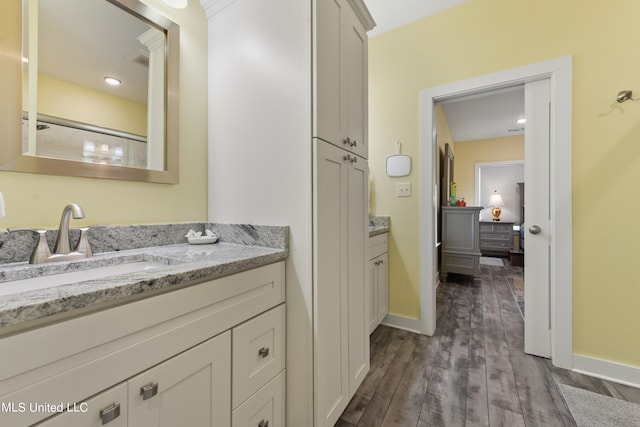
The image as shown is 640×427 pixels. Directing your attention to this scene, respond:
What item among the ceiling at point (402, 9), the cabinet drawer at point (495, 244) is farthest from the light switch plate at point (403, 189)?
the cabinet drawer at point (495, 244)

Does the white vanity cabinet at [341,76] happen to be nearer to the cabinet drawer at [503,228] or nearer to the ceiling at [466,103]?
the ceiling at [466,103]

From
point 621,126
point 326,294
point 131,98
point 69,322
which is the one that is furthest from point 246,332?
point 621,126

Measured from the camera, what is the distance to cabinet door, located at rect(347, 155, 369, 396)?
138 centimetres

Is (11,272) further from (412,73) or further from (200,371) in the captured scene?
(412,73)

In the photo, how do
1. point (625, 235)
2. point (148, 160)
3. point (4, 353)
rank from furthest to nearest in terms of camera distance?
1. point (625, 235)
2. point (148, 160)
3. point (4, 353)

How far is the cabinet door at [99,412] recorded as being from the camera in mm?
540

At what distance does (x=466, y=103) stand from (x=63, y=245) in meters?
4.55

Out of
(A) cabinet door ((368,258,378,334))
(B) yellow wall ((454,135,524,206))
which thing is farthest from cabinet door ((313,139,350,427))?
(B) yellow wall ((454,135,524,206))

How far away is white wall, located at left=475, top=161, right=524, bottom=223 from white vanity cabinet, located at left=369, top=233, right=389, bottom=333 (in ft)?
15.8

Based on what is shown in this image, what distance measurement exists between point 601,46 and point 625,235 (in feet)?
4.00

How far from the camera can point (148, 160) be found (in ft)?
4.07

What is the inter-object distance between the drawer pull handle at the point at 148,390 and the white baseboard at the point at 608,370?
7.87 feet

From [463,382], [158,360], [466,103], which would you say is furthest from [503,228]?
[158,360]

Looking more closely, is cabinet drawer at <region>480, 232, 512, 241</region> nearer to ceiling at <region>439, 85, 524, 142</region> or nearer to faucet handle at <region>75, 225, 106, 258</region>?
ceiling at <region>439, 85, 524, 142</region>
